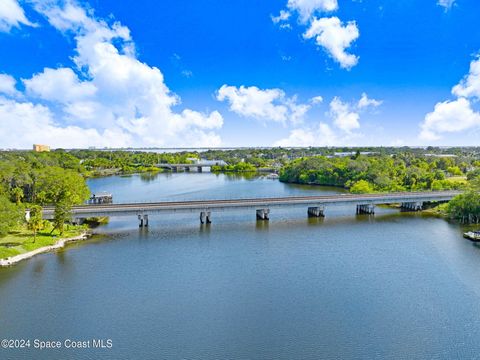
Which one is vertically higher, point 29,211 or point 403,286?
point 29,211

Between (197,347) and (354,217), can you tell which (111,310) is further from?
(354,217)

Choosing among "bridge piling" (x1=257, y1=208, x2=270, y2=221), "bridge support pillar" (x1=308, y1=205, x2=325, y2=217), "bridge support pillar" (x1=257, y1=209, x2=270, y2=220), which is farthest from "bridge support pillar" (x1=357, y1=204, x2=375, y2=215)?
"bridge piling" (x1=257, y1=208, x2=270, y2=221)

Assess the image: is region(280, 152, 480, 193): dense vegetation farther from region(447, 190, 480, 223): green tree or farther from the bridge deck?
region(447, 190, 480, 223): green tree

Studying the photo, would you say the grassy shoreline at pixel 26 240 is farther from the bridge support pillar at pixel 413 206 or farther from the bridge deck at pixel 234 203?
the bridge support pillar at pixel 413 206

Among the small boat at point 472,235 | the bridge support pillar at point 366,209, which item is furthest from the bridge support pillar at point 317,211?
the small boat at point 472,235

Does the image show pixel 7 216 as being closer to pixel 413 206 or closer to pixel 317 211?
pixel 317 211

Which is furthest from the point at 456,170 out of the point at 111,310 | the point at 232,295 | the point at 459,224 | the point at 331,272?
the point at 111,310

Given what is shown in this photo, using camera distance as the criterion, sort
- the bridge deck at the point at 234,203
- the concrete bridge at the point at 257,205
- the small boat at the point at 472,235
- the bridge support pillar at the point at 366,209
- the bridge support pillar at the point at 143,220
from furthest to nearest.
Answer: the bridge support pillar at the point at 366,209 → the bridge support pillar at the point at 143,220 → the concrete bridge at the point at 257,205 → the bridge deck at the point at 234,203 → the small boat at the point at 472,235

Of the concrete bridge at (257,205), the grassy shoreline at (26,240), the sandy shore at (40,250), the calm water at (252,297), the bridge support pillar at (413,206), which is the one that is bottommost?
the calm water at (252,297)
